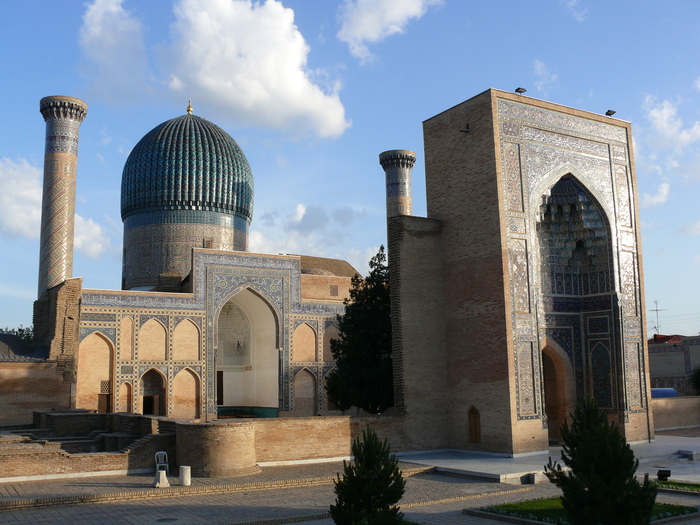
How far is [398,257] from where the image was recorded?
11258 millimetres

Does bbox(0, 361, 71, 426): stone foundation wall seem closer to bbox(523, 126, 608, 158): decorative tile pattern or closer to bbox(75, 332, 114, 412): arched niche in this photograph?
bbox(75, 332, 114, 412): arched niche

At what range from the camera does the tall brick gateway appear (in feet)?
35.2

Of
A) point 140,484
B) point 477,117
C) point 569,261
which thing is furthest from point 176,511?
point 569,261

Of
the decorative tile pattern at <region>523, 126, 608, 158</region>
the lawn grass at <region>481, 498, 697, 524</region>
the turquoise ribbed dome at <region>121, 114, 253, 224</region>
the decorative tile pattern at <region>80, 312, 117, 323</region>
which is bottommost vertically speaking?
the lawn grass at <region>481, 498, 697, 524</region>

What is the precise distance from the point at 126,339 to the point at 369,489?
41.4 ft

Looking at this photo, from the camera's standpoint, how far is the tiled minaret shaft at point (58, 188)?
18172mm

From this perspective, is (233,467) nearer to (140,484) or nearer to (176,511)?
(140,484)

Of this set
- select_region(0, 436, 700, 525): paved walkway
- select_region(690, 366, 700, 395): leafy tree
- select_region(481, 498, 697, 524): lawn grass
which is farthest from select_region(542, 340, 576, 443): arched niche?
select_region(690, 366, 700, 395): leafy tree

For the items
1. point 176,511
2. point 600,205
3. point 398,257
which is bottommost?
point 176,511

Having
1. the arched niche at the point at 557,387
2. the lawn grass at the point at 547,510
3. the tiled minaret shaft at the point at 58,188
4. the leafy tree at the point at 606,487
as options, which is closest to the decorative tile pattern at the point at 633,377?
the arched niche at the point at 557,387

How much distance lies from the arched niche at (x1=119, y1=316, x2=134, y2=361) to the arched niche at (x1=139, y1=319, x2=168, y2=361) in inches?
8.7

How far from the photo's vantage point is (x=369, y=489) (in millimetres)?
5094

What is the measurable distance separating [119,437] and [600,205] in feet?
28.7

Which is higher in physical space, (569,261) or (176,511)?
(569,261)
